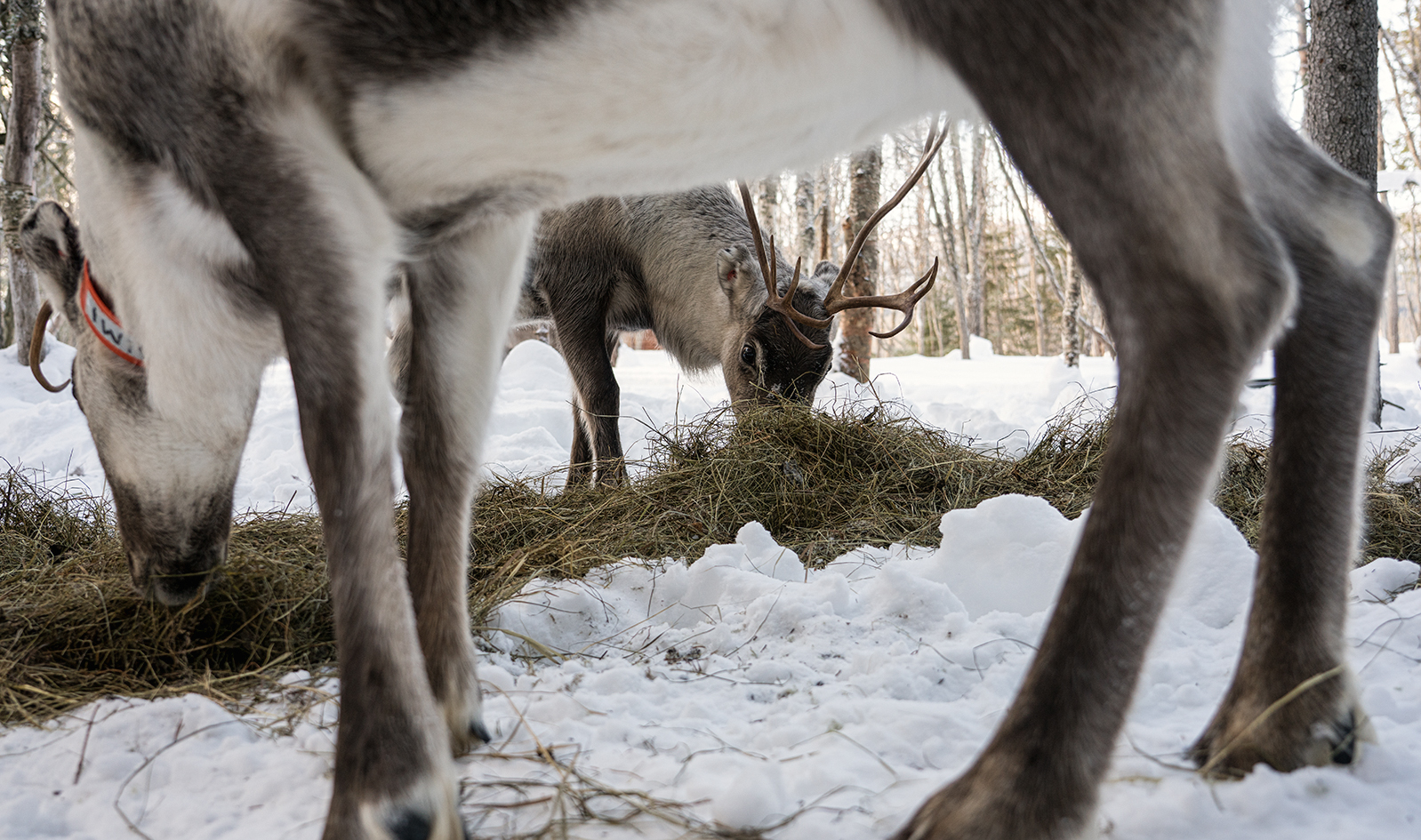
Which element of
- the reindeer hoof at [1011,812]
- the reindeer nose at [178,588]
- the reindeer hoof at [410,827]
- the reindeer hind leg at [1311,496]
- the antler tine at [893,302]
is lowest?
the reindeer hoof at [410,827]

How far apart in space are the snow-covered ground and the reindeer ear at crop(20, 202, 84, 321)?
0.95 m

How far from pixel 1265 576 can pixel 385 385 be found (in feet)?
4.60

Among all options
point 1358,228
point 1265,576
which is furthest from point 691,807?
point 1358,228

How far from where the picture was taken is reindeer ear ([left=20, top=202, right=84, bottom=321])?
2.03 metres

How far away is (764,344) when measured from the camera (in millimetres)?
4797

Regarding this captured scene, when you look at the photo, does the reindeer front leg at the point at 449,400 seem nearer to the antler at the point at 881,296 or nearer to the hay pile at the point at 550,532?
the hay pile at the point at 550,532

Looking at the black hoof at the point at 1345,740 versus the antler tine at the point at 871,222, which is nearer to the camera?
the black hoof at the point at 1345,740

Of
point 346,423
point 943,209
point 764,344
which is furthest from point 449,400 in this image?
point 943,209

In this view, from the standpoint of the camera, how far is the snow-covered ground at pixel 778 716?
1299 millimetres

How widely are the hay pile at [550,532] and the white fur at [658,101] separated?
1223 mm

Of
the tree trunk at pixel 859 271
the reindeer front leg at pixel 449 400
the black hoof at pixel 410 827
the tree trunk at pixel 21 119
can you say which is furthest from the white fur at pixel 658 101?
the tree trunk at pixel 859 271

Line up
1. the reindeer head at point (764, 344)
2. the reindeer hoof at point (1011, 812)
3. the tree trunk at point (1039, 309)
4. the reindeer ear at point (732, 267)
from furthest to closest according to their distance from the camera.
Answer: the tree trunk at point (1039, 309), the reindeer ear at point (732, 267), the reindeer head at point (764, 344), the reindeer hoof at point (1011, 812)

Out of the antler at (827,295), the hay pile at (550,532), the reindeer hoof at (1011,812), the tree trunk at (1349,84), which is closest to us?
the reindeer hoof at (1011,812)

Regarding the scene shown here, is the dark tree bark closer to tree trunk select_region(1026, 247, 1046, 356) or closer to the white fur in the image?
the white fur
